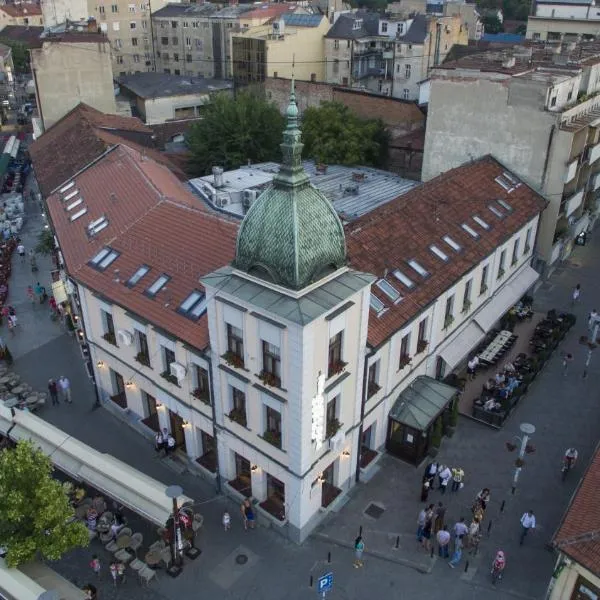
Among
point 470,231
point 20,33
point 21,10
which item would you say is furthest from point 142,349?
point 21,10

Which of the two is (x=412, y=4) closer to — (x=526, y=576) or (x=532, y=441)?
(x=532, y=441)

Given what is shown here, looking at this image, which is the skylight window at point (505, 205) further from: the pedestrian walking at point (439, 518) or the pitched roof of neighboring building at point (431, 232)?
the pedestrian walking at point (439, 518)

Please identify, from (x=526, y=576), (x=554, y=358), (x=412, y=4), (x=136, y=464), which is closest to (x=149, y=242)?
(x=136, y=464)

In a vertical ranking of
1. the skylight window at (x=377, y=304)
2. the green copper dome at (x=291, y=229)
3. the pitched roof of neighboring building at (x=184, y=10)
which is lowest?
the skylight window at (x=377, y=304)

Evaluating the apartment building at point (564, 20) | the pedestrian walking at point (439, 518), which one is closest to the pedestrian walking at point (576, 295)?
the pedestrian walking at point (439, 518)

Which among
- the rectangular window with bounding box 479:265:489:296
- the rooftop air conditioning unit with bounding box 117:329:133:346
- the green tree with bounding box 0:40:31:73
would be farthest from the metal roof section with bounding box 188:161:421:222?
the green tree with bounding box 0:40:31:73

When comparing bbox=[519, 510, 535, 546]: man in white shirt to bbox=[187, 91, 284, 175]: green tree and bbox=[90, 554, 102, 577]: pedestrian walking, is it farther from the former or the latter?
bbox=[187, 91, 284, 175]: green tree

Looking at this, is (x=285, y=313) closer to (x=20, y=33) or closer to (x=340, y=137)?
(x=340, y=137)
